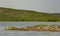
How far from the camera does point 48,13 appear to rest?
1288 millimetres

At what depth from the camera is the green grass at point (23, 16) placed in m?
1.27

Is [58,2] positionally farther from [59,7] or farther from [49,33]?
[49,33]

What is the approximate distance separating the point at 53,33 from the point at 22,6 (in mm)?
470

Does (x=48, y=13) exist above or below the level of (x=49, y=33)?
above

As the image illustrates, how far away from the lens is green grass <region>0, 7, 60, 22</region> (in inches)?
50.1

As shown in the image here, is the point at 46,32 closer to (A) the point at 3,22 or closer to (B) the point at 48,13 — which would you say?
(B) the point at 48,13

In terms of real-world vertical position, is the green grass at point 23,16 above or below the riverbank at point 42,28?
above

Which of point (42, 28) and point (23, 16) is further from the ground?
point (23, 16)

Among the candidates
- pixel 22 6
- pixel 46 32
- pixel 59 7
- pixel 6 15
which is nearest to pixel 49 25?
pixel 46 32

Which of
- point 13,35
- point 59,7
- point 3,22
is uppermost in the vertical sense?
point 59,7

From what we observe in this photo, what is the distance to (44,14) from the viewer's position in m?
1.30

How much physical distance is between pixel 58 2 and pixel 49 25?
285 mm

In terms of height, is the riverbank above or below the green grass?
below

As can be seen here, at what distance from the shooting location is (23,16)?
1.28 metres
